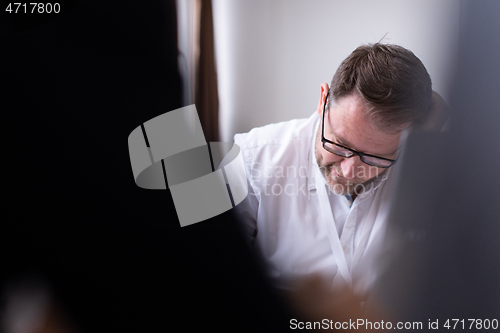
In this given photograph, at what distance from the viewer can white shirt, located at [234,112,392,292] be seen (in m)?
0.56

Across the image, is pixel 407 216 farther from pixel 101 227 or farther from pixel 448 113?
pixel 101 227

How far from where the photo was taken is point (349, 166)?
0.63m

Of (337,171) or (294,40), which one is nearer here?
(294,40)

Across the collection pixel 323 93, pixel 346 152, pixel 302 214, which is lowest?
pixel 302 214

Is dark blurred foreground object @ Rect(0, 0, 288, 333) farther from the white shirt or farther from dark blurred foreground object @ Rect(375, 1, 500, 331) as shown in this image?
dark blurred foreground object @ Rect(375, 1, 500, 331)

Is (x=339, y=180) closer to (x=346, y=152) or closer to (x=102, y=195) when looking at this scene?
(x=346, y=152)

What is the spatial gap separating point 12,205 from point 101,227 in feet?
0.40

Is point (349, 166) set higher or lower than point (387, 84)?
lower

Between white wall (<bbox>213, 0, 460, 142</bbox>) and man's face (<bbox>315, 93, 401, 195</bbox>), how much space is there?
0.11 m

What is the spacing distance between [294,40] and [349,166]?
0.26m

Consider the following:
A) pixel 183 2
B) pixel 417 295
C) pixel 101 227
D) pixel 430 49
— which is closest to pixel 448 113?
pixel 430 49

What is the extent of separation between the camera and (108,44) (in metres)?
0.46

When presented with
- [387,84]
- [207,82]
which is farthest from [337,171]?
[207,82]

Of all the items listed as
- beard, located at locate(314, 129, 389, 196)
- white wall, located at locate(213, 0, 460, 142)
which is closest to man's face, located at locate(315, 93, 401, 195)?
beard, located at locate(314, 129, 389, 196)
